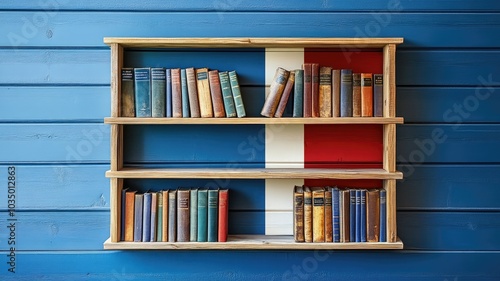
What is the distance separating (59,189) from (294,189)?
1046 mm

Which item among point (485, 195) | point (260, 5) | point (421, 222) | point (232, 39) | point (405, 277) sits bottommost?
point (405, 277)

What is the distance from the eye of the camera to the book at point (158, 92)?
1.83 meters

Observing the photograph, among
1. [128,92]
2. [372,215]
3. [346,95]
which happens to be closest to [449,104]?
[346,95]

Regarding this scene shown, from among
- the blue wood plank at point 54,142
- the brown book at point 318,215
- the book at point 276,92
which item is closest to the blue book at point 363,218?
the brown book at point 318,215

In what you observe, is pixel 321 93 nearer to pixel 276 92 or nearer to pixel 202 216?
pixel 276 92

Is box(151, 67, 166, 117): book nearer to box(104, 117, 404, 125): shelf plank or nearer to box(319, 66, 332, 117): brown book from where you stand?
box(104, 117, 404, 125): shelf plank

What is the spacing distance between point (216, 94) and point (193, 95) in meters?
0.10

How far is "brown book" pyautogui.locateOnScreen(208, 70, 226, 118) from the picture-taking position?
1828 millimetres

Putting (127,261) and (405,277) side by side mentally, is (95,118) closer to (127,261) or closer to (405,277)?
(127,261)

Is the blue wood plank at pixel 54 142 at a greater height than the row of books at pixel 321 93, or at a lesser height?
lesser

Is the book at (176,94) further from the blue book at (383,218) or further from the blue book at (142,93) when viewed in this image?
the blue book at (383,218)

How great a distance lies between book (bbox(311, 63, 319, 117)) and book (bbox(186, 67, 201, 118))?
474 mm

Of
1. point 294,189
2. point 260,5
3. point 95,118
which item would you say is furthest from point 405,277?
point 95,118

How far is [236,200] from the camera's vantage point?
1979 millimetres
